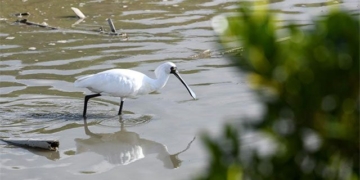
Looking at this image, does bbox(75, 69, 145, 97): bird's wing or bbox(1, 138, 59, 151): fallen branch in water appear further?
bbox(75, 69, 145, 97): bird's wing

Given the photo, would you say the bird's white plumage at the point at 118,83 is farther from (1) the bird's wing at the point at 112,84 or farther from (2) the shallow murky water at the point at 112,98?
(2) the shallow murky water at the point at 112,98

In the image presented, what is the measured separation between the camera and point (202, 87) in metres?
9.31

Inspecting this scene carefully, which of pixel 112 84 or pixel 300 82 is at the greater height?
pixel 300 82

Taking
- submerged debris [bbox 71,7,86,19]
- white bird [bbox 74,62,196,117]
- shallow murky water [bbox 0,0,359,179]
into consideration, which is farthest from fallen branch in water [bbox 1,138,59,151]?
submerged debris [bbox 71,7,86,19]

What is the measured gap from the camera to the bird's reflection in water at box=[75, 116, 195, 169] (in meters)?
7.30

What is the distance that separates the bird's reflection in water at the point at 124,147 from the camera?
23.9ft

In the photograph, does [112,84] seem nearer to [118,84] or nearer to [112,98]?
[118,84]

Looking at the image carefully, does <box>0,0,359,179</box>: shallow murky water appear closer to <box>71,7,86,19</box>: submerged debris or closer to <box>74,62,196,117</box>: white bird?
<box>71,7,86,19</box>: submerged debris

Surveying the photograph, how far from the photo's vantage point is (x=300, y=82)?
5.44 feet

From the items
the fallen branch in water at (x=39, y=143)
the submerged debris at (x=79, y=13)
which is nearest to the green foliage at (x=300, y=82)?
the fallen branch in water at (x=39, y=143)

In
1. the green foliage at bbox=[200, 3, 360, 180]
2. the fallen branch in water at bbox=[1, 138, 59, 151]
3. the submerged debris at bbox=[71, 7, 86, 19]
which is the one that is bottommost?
the submerged debris at bbox=[71, 7, 86, 19]

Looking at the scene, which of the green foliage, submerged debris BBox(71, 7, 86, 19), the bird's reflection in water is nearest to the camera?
the green foliage

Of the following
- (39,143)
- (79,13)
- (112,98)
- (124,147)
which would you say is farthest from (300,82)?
(79,13)

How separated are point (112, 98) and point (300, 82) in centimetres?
777
